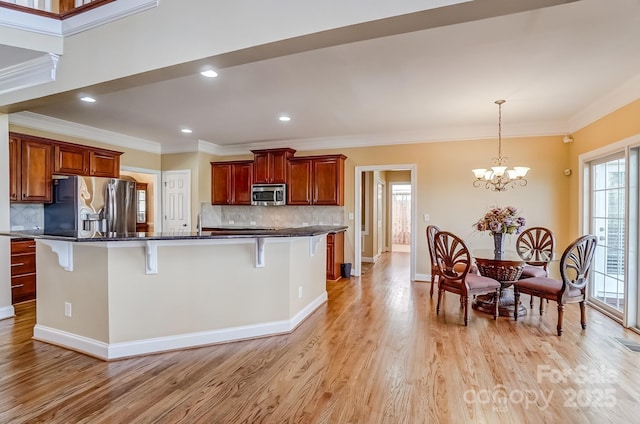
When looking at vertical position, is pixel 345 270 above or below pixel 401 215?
below

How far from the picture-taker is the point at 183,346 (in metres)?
2.87

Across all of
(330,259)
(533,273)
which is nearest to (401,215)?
(330,259)

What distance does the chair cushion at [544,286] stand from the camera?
10.8 ft

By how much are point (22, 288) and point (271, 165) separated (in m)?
4.05

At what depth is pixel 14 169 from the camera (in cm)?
411

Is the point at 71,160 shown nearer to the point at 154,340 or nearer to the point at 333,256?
the point at 154,340

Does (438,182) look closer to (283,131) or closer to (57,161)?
(283,131)

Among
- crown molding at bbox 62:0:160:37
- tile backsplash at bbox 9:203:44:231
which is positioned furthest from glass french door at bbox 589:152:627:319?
tile backsplash at bbox 9:203:44:231

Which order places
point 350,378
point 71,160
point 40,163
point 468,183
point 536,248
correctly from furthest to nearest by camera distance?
point 468,183
point 71,160
point 536,248
point 40,163
point 350,378

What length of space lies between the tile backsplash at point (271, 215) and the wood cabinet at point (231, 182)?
12.6 inches

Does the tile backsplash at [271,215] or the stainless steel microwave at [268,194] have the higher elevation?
the stainless steel microwave at [268,194]

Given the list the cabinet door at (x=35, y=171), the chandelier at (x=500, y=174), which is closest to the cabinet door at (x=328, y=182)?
the chandelier at (x=500, y=174)

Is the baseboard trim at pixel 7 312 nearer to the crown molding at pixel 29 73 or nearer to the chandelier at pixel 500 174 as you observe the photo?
the crown molding at pixel 29 73

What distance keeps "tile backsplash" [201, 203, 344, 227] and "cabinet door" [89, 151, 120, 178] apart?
1814mm
